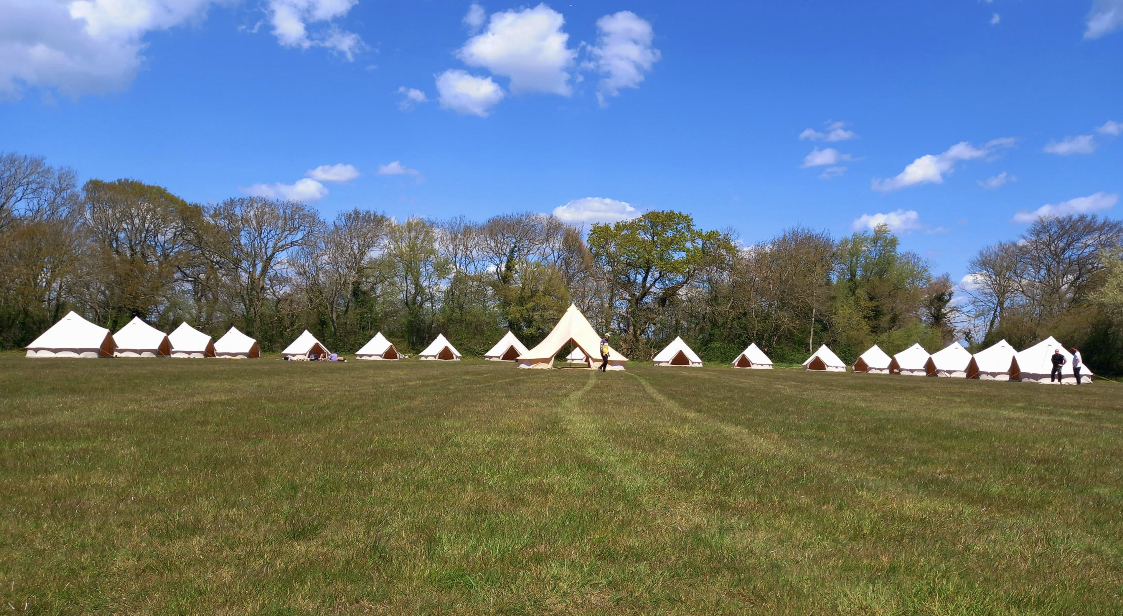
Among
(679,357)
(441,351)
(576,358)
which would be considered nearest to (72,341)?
(441,351)

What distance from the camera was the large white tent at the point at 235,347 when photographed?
4197cm

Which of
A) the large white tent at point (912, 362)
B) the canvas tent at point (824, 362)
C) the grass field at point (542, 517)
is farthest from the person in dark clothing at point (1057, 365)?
the grass field at point (542, 517)

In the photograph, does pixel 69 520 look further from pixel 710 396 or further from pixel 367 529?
pixel 710 396

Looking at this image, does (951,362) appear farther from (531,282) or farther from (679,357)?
(531,282)

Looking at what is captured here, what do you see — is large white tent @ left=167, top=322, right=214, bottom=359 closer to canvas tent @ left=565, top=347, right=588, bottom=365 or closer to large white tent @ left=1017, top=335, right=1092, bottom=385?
canvas tent @ left=565, top=347, right=588, bottom=365

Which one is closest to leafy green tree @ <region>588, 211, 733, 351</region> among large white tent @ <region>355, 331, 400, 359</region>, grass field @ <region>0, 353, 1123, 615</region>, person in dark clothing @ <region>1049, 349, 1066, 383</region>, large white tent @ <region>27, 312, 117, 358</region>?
large white tent @ <region>355, 331, 400, 359</region>

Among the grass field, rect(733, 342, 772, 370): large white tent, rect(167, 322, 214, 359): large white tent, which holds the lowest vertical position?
the grass field

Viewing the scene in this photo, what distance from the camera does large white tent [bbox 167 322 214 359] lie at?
40.2m

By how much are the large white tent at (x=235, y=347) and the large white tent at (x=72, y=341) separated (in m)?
7.51

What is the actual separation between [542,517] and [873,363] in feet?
140

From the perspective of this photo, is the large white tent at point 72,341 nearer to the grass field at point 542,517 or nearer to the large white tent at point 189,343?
the large white tent at point 189,343

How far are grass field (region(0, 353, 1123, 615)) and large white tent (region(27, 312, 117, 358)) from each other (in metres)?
28.5

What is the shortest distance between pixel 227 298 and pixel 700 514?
5037 centimetres

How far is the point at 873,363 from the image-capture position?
138 feet
